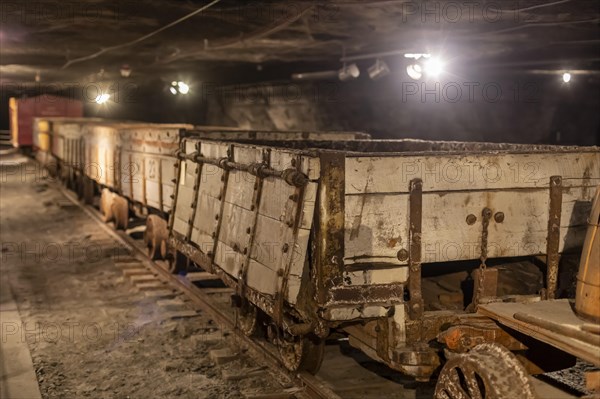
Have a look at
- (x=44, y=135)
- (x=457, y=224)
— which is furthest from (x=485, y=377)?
(x=44, y=135)

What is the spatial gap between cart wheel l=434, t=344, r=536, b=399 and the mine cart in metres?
0.07

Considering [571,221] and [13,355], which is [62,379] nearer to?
[13,355]

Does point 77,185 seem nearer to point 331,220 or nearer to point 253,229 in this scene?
point 253,229

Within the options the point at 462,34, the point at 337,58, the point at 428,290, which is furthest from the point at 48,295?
the point at 337,58

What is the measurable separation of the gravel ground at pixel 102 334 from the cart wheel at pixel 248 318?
0.94 feet

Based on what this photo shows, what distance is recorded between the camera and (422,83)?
16.7 meters

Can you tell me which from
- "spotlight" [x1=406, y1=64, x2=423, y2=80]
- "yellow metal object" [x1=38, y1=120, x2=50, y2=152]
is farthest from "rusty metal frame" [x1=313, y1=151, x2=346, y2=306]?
"yellow metal object" [x1=38, y1=120, x2=50, y2=152]

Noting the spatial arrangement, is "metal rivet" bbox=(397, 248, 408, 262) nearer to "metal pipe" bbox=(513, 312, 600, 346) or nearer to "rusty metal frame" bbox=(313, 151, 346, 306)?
"rusty metal frame" bbox=(313, 151, 346, 306)

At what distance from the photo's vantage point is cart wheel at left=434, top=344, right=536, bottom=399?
354 centimetres

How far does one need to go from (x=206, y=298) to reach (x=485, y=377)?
5846 millimetres

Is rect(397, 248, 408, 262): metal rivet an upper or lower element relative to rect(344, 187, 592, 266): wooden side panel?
lower

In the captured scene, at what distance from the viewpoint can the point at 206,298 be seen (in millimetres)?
8930

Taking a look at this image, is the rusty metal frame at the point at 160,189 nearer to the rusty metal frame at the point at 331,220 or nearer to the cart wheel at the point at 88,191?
the rusty metal frame at the point at 331,220

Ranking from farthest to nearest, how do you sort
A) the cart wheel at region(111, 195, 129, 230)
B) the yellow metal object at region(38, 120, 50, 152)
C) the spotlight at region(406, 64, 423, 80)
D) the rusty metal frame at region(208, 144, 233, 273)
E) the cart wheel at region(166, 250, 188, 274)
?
the yellow metal object at region(38, 120, 50, 152), the cart wheel at region(111, 195, 129, 230), the spotlight at region(406, 64, 423, 80), the cart wheel at region(166, 250, 188, 274), the rusty metal frame at region(208, 144, 233, 273)
